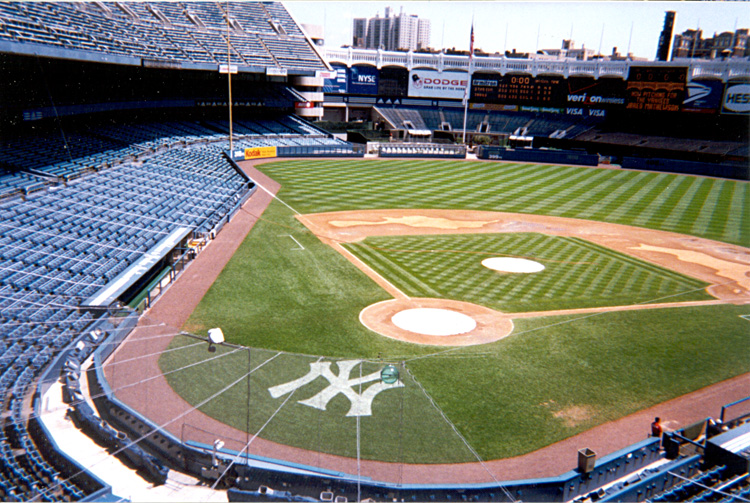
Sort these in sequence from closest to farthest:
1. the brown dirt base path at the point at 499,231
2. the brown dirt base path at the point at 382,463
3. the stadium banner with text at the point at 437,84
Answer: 1. the brown dirt base path at the point at 382,463
2. the brown dirt base path at the point at 499,231
3. the stadium banner with text at the point at 437,84

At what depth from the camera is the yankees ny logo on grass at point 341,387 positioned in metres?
11.4

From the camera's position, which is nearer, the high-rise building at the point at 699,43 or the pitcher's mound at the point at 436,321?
the pitcher's mound at the point at 436,321

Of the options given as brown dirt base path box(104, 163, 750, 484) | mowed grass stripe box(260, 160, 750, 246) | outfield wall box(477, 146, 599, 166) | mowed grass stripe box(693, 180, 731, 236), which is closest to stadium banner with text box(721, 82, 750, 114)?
mowed grass stripe box(260, 160, 750, 246)

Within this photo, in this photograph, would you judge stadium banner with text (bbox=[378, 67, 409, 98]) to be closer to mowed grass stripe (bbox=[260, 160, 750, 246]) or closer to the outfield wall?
the outfield wall

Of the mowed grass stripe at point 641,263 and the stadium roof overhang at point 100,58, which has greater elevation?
the stadium roof overhang at point 100,58

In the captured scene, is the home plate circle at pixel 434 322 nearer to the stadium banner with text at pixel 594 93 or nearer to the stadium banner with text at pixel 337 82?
the stadium banner with text at pixel 594 93

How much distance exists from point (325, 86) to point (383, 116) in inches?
374

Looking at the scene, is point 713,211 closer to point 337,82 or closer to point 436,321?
point 436,321

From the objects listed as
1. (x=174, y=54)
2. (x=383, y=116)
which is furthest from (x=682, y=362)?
(x=383, y=116)

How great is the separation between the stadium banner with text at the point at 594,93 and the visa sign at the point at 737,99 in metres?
12.2

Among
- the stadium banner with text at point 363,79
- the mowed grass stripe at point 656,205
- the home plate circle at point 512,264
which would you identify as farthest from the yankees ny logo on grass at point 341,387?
the stadium banner with text at point 363,79

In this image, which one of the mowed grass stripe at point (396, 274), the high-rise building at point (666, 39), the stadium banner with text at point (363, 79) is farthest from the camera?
the high-rise building at point (666, 39)

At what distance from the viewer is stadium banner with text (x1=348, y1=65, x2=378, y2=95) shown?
83.2 metres

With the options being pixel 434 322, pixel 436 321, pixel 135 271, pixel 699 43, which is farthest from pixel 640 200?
pixel 699 43
